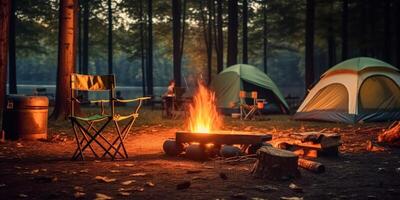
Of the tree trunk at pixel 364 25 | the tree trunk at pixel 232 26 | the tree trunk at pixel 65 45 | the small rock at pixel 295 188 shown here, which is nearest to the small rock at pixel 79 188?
the small rock at pixel 295 188

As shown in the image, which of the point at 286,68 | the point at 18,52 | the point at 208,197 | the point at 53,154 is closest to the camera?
the point at 208,197

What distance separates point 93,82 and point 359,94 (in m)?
9.64

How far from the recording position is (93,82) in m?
7.64

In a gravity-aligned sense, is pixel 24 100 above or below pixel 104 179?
above

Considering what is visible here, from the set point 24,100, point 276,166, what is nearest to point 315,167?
point 276,166

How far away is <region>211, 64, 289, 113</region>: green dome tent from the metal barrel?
32.4 feet

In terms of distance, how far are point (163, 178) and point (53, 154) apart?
3.05 meters

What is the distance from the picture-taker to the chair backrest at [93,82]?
7.36m

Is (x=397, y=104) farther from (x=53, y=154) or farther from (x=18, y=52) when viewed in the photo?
(x=18, y=52)

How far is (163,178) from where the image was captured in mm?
5523

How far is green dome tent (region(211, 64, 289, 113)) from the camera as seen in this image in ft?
59.9

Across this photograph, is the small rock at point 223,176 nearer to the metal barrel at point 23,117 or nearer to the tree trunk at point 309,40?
the metal barrel at point 23,117

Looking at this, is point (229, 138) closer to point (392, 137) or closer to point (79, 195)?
point (79, 195)

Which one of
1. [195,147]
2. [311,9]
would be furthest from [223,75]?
[195,147]
